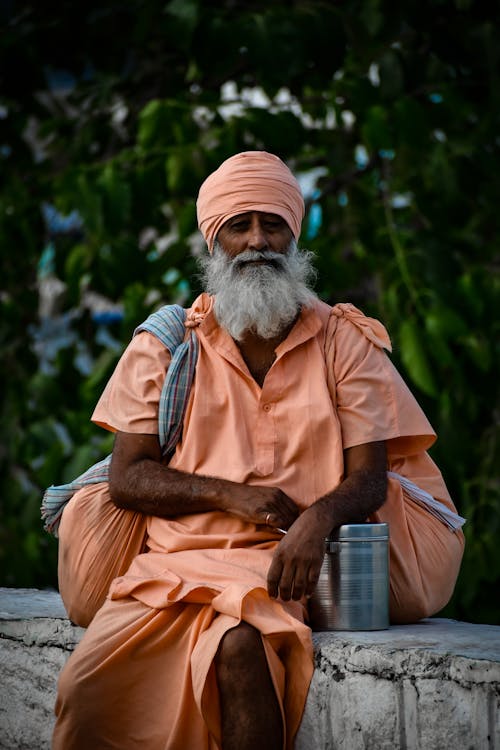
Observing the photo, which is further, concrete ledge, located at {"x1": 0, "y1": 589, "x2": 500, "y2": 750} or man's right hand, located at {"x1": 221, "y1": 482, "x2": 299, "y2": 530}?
man's right hand, located at {"x1": 221, "y1": 482, "x2": 299, "y2": 530}

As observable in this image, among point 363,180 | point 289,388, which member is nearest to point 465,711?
point 289,388

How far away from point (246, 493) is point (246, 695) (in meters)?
0.54

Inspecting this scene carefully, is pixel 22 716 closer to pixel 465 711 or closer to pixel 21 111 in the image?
pixel 465 711

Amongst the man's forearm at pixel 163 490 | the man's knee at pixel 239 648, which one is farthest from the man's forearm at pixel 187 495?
the man's knee at pixel 239 648

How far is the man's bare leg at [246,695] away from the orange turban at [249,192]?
1205 mm

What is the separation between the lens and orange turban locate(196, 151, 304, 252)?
3.61 meters

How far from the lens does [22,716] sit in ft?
12.9

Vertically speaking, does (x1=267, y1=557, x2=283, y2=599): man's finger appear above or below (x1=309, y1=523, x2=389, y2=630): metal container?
above

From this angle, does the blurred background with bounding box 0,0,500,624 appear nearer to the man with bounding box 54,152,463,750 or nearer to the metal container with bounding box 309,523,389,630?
the man with bounding box 54,152,463,750

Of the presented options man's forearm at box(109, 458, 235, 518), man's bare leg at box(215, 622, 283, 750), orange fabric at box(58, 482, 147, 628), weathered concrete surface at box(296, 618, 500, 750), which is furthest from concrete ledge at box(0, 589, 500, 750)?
A: orange fabric at box(58, 482, 147, 628)

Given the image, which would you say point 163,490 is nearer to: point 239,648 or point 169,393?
point 169,393

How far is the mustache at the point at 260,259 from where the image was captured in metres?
3.64

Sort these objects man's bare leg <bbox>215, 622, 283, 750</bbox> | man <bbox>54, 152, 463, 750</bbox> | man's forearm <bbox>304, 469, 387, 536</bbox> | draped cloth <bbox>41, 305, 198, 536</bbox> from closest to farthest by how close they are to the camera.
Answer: man's bare leg <bbox>215, 622, 283, 750</bbox>
man <bbox>54, 152, 463, 750</bbox>
man's forearm <bbox>304, 469, 387, 536</bbox>
draped cloth <bbox>41, 305, 198, 536</bbox>

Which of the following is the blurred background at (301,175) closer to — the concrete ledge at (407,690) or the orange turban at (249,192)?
the orange turban at (249,192)
